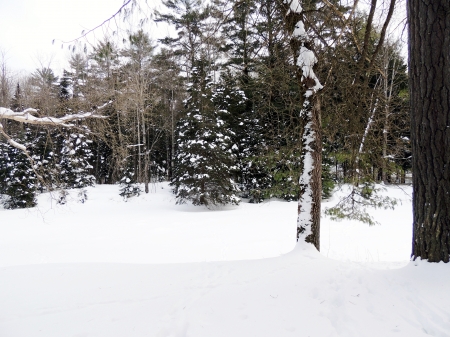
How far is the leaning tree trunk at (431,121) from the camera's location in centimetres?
A: 236

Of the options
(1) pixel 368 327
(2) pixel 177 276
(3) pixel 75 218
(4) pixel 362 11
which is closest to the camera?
(1) pixel 368 327

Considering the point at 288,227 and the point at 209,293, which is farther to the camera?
the point at 288,227

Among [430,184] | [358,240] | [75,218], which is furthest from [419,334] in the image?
[75,218]

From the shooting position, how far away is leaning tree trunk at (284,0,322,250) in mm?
3799

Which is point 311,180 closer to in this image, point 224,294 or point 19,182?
point 224,294

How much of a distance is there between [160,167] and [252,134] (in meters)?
14.3

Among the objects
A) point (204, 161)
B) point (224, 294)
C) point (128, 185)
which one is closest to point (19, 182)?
point (128, 185)

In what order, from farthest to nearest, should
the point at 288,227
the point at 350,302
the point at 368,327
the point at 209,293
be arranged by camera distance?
1. the point at 288,227
2. the point at 209,293
3. the point at 350,302
4. the point at 368,327

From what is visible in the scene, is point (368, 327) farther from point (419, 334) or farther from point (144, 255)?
point (144, 255)

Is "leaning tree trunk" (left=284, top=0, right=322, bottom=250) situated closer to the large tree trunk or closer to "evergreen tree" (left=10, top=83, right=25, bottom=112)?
the large tree trunk

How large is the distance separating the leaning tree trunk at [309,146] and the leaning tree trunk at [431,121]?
1392 mm

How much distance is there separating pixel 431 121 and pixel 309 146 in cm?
166

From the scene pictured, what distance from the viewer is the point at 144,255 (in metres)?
6.04

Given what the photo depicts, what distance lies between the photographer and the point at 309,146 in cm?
394
